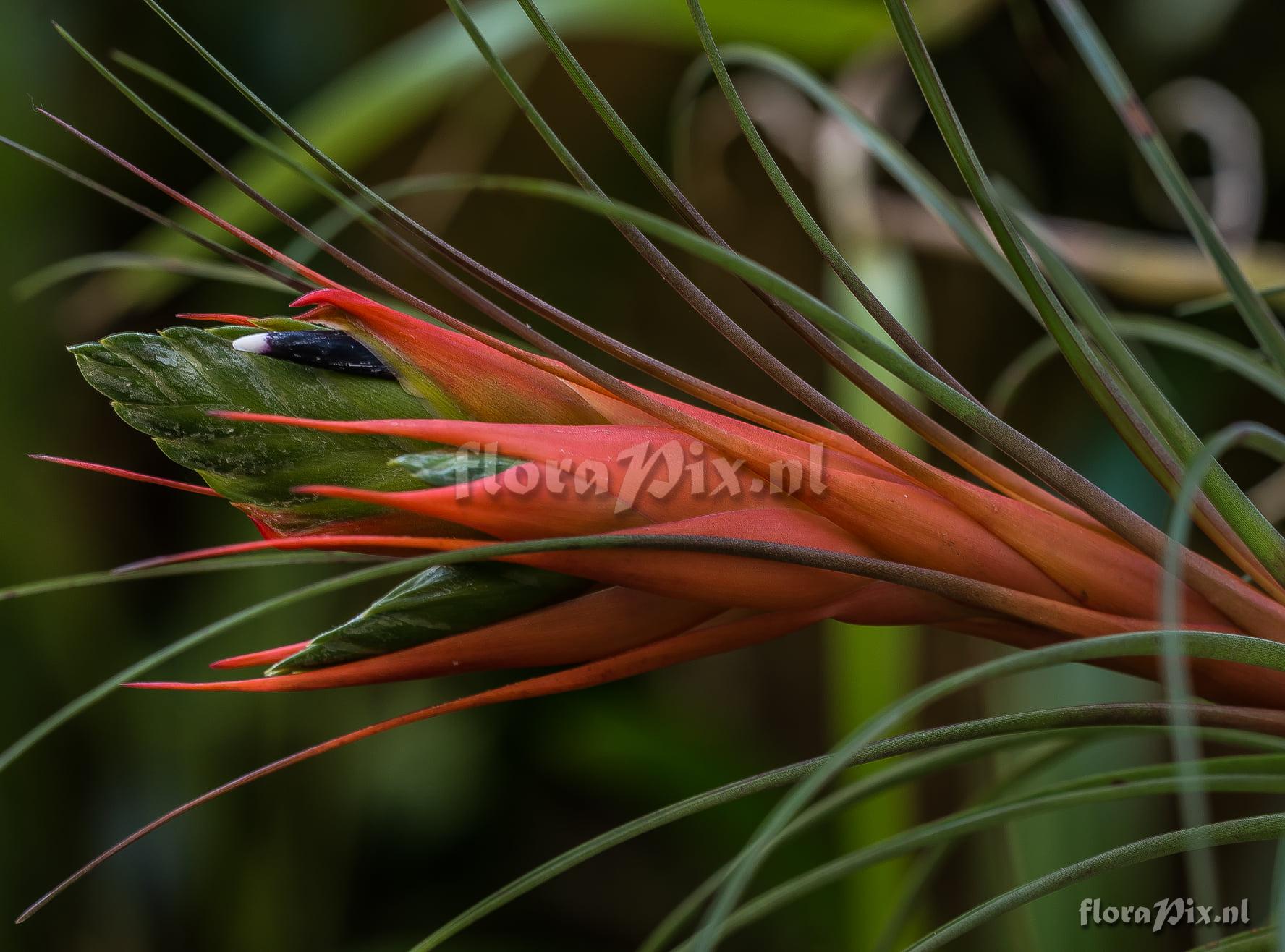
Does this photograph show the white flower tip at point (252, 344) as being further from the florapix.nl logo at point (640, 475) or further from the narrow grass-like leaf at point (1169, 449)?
the narrow grass-like leaf at point (1169, 449)

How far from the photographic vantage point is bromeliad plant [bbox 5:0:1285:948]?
0.61 feet

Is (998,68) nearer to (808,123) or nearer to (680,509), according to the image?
(808,123)

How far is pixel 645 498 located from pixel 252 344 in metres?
0.08

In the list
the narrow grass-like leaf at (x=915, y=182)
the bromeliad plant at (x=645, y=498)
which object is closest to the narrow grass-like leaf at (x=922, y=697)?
the bromeliad plant at (x=645, y=498)

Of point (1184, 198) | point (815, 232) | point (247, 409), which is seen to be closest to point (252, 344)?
point (247, 409)

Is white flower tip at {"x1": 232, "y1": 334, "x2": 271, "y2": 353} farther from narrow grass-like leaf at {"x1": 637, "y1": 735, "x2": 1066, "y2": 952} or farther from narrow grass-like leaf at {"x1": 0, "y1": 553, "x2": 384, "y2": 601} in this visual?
narrow grass-like leaf at {"x1": 637, "y1": 735, "x2": 1066, "y2": 952}

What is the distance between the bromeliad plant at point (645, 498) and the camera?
0.19 metres

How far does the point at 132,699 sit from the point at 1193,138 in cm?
109

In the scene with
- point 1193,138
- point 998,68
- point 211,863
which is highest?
point 998,68

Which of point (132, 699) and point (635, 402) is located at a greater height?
point (635, 402)

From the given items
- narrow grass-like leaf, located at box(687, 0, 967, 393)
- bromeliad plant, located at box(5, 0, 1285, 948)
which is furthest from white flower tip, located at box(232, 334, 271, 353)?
narrow grass-like leaf, located at box(687, 0, 967, 393)

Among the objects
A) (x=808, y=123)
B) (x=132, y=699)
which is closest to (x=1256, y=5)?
(x=808, y=123)

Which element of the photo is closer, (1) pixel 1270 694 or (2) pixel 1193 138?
(1) pixel 1270 694

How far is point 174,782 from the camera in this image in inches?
37.1
